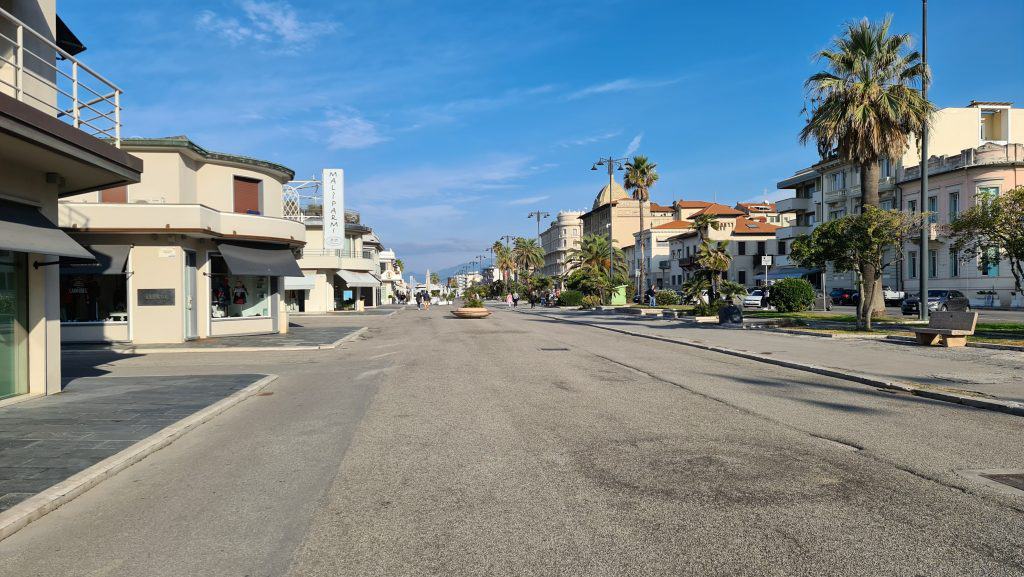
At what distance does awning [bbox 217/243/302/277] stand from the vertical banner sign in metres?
15.0

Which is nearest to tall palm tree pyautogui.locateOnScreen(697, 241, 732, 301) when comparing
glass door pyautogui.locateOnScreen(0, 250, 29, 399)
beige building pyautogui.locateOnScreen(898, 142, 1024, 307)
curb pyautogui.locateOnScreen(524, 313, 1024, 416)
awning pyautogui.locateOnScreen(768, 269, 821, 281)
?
curb pyautogui.locateOnScreen(524, 313, 1024, 416)

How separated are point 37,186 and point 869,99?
84.4 feet

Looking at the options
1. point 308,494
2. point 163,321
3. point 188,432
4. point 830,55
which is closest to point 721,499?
point 308,494

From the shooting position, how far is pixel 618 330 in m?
26.9

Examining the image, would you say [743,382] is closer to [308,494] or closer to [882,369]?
[882,369]

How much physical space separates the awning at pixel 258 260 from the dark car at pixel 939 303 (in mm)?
21805

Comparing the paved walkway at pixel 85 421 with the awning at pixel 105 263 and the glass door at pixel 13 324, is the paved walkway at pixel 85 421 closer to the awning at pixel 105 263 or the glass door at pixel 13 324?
the glass door at pixel 13 324

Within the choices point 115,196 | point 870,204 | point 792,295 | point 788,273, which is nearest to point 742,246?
point 788,273

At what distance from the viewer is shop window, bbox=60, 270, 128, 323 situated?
818 inches

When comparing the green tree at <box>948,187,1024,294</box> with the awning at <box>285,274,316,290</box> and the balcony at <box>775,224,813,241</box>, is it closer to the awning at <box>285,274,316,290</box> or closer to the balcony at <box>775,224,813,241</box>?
the awning at <box>285,274,316,290</box>

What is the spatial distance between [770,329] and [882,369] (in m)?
12.1

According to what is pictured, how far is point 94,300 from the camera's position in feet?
68.7

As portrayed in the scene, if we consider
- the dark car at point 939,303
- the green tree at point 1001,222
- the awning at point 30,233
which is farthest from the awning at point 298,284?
the green tree at point 1001,222

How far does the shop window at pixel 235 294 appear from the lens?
23.2 meters
